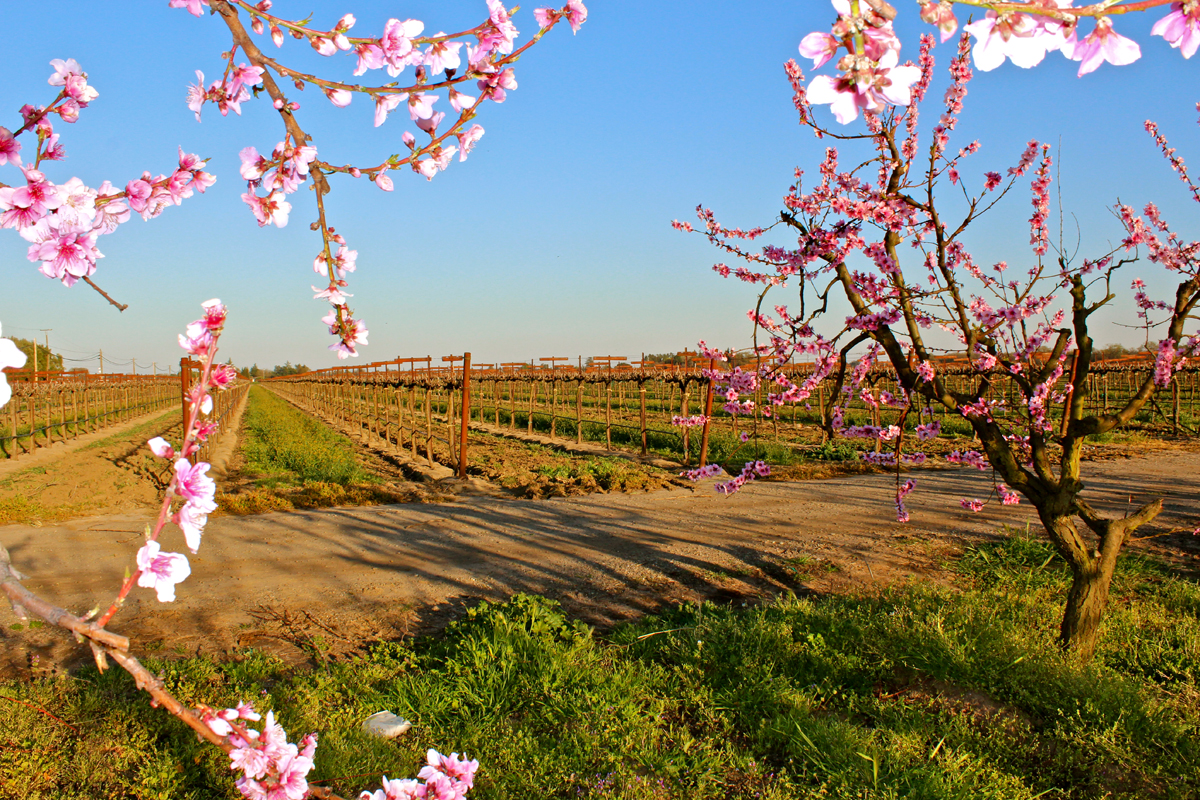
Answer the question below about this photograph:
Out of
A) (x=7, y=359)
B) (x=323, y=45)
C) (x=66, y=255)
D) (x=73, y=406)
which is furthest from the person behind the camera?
(x=73, y=406)

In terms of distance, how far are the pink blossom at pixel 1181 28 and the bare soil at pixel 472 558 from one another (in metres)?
4.34

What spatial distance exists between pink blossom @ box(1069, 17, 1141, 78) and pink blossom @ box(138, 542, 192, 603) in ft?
4.92

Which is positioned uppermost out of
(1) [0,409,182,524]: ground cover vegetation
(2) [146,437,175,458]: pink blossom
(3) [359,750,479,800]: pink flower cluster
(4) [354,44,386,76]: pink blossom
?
(4) [354,44,386,76]: pink blossom

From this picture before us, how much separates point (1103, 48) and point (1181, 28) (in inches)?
3.7

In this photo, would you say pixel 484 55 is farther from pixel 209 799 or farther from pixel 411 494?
pixel 411 494

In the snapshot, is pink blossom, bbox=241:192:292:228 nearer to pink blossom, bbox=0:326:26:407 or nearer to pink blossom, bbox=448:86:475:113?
pink blossom, bbox=448:86:475:113

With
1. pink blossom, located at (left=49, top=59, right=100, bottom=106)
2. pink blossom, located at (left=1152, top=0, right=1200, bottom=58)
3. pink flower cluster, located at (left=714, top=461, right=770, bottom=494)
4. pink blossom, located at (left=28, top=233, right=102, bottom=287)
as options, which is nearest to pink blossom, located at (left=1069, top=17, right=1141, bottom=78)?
pink blossom, located at (left=1152, top=0, right=1200, bottom=58)

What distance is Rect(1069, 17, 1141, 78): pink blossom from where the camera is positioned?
968 mm

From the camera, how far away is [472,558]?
6383 mm

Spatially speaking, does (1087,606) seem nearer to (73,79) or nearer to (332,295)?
(332,295)

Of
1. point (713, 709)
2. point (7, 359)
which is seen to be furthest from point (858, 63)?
point (713, 709)

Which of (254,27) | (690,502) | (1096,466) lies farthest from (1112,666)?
(1096,466)

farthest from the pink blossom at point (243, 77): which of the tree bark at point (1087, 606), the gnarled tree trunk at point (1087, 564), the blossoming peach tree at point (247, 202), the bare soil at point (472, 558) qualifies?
the tree bark at point (1087, 606)

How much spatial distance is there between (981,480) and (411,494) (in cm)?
918
